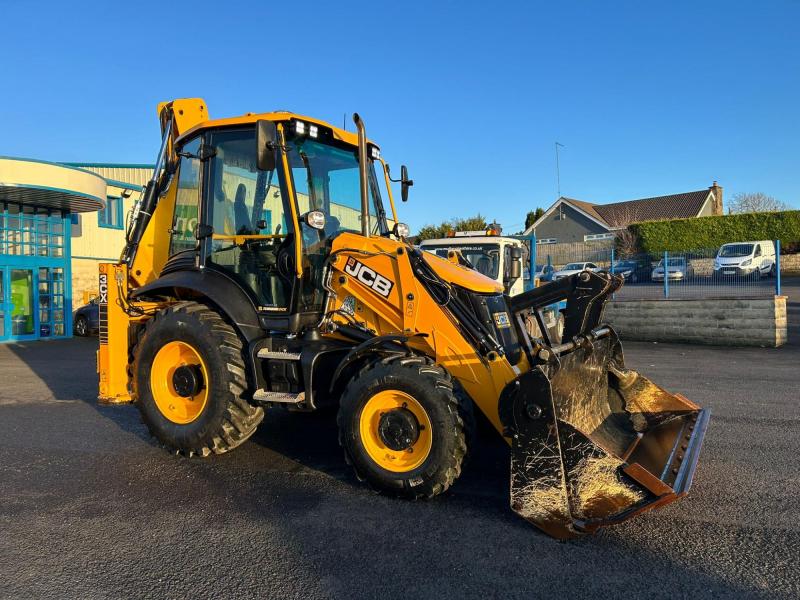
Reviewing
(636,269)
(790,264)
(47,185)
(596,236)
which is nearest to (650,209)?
(596,236)

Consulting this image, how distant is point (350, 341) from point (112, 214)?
2007 centimetres

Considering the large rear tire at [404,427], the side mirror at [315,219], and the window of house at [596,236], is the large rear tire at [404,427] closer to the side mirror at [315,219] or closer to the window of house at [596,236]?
the side mirror at [315,219]

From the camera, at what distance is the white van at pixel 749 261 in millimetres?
12234

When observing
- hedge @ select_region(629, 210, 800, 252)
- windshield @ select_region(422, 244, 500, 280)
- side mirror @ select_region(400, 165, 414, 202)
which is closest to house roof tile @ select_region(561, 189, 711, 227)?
hedge @ select_region(629, 210, 800, 252)

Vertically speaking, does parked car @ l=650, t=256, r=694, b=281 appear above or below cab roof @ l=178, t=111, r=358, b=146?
below

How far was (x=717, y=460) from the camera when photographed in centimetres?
497

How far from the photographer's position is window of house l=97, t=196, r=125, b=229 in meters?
21.2

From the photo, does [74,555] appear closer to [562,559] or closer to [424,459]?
[424,459]

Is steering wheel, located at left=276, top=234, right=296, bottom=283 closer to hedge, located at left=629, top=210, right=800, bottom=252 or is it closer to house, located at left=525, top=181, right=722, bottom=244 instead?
hedge, located at left=629, top=210, right=800, bottom=252

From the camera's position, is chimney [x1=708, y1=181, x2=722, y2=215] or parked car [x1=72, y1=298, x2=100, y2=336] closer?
parked car [x1=72, y1=298, x2=100, y2=336]

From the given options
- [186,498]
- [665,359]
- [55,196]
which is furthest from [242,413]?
[55,196]

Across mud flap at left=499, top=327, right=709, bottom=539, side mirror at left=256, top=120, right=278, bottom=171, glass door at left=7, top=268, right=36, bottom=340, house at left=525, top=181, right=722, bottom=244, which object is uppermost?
house at left=525, top=181, right=722, bottom=244

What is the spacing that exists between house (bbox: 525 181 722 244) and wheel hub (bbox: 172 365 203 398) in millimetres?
37661

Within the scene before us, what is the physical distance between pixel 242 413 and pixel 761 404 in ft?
19.9
